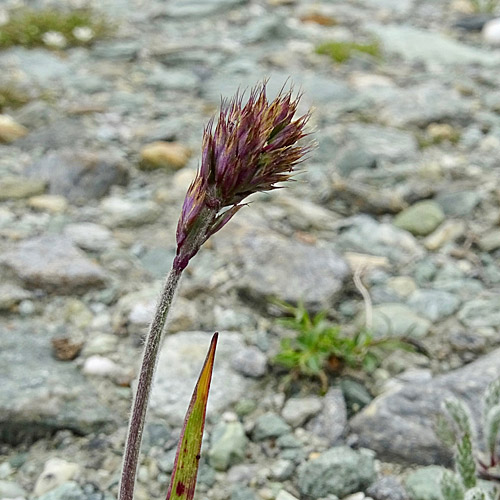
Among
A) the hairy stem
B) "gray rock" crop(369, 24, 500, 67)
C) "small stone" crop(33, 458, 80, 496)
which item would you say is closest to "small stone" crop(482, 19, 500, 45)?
"gray rock" crop(369, 24, 500, 67)

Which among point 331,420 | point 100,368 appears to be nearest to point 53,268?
point 100,368

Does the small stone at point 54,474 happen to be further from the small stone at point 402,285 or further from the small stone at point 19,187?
the small stone at point 19,187

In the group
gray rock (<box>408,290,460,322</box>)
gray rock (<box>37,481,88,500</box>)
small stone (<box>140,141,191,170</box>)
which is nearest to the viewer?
gray rock (<box>37,481,88,500</box>)

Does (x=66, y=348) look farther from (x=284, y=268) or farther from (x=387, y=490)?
(x=387, y=490)

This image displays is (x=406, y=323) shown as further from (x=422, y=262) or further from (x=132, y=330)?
(x=132, y=330)

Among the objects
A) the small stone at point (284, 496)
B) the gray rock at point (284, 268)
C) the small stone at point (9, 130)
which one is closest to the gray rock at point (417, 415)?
the small stone at point (284, 496)

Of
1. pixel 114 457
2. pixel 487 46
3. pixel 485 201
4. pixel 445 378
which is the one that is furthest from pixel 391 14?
pixel 114 457

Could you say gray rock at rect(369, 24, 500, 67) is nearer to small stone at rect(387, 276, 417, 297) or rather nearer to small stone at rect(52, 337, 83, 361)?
small stone at rect(387, 276, 417, 297)
